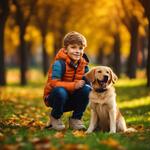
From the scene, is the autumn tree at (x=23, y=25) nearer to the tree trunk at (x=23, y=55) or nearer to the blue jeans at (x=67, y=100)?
the tree trunk at (x=23, y=55)

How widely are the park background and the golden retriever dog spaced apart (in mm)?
420

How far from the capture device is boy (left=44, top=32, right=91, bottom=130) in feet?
31.1

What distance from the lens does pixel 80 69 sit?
381 inches

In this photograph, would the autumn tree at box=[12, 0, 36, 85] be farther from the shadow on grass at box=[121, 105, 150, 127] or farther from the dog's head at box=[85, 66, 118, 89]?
the dog's head at box=[85, 66, 118, 89]

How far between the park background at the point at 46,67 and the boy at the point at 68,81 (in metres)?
0.47

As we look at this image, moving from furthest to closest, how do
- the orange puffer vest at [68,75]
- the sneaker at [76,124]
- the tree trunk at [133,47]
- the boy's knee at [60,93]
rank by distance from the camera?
the tree trunk at [133,47] → the sneaker at [76,124] → the orange puffer vest at [68,75] → the boy's knee at [60,93]

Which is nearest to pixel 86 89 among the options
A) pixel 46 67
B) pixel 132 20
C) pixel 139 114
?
pixel 139 114

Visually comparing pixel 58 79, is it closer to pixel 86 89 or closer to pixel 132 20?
pixel 86 89

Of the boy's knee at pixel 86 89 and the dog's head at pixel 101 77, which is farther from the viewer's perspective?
the boy's knee at pixel 86 89

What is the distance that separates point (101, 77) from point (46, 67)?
33.7 meters

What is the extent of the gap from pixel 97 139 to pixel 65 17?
111 ft

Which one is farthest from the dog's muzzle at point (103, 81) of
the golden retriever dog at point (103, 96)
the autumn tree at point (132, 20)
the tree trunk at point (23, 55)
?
the tree trunk at point (23, 55)

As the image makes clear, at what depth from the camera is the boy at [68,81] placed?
9469mm

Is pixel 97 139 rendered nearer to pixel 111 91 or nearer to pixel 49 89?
pixel 111 91
